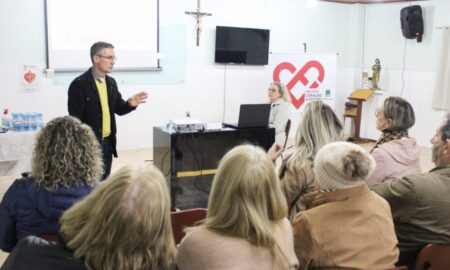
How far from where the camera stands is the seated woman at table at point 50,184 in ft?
5.90

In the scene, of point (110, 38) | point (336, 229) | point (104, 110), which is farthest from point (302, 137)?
point (110, 38)

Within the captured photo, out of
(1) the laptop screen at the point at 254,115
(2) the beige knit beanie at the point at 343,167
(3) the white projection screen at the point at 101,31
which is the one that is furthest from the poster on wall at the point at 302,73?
(2) the beige knit beanie at the point at 343,167

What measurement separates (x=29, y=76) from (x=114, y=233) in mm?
5364

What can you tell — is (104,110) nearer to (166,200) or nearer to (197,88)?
(166,200)

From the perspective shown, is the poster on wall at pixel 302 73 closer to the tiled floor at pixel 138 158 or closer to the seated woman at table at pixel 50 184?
the tiled floor at pixel 138 158

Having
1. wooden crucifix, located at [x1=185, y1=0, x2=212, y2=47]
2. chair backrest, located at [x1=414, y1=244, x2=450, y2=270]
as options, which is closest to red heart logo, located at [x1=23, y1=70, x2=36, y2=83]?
wooden crucifix, located at [x1=185, y1=0, x2=212, y2=47]

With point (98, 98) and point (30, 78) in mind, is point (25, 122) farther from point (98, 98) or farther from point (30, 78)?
point (30, 78)

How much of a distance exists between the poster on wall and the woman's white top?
8.78 ft

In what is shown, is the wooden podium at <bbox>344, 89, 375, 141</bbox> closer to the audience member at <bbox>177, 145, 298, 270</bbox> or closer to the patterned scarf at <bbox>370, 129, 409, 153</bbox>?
the patterned scarf at <bbox>370, 129, 409, 153</bbox>

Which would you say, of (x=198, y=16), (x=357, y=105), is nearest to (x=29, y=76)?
(x=198, y=16)

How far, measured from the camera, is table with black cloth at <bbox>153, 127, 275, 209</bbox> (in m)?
4.16

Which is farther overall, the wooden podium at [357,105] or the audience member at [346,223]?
the wooden podium at [357,105]

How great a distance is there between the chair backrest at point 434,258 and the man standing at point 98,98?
2404 millimetres

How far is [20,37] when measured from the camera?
18.9 feet
